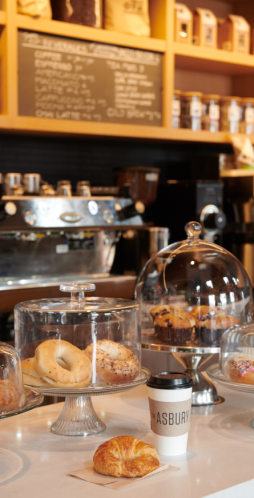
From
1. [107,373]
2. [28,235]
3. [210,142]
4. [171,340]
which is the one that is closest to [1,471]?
[107,373]

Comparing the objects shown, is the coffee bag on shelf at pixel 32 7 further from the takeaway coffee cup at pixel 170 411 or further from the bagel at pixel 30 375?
the takeaway coffee cup at pixel 170 411

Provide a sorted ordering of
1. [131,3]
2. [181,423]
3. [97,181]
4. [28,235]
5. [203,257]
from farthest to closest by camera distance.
Answer: 1. [97,181]
2. [131,3]
3. [28,235]
4. [203,257]
5. [181,423]

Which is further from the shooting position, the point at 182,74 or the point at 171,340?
the point at 182,74

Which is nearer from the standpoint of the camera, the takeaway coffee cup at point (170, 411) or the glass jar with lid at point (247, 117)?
the takeaway coffee cup at point (170, 411)

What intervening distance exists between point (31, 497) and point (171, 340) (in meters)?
0.54

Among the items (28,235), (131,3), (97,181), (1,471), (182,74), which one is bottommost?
(1,471)

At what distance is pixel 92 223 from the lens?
2.65 m

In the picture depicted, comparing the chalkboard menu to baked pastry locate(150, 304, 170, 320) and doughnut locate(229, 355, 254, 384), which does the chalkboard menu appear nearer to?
baked pastry locate(150, 304, 170, 320)

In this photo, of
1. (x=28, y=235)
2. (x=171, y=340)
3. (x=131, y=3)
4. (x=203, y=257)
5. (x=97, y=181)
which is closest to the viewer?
(x=171, y=340)

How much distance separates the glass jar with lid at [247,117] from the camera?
3.40m

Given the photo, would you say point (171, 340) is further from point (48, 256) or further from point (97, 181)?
point (97, 181)

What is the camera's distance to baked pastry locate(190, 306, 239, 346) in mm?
1248

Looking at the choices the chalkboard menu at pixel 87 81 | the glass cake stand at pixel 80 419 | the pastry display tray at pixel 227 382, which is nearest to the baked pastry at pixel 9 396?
the glass cake stand at pixel 80 419

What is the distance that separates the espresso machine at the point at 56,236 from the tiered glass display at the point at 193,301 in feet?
3.53
